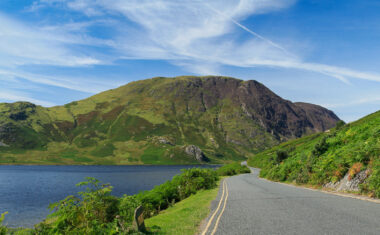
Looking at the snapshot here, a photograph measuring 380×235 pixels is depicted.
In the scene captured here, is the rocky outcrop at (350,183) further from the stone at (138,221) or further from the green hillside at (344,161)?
the stone at (138,221)

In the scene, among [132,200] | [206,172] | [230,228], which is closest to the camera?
[230,228]

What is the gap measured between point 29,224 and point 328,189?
106 feet

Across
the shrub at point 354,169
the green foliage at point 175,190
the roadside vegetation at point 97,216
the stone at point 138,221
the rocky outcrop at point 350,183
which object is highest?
the shrub at point 354,169

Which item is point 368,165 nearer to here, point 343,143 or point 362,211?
point 362,211

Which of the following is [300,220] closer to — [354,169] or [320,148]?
[354,169]

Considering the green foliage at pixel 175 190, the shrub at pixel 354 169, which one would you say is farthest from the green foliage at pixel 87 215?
the shrub at pixel 354 169

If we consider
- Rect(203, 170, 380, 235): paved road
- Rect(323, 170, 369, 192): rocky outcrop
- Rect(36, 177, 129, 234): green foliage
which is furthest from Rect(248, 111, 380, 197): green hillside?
Rect(36, 177, 129, 234): green foliage

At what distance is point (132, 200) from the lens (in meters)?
15.7

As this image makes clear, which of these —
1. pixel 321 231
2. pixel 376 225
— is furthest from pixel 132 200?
pixel 376 225

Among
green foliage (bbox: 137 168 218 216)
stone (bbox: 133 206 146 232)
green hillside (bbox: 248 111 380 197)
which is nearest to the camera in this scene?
stone (bbox: 133 206 146 232)

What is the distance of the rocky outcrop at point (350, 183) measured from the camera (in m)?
19.5

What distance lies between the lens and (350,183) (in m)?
20.7

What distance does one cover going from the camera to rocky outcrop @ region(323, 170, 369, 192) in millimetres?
19487

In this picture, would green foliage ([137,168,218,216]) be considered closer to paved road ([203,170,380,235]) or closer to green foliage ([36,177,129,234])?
green foliage ([36,177,129,234])
